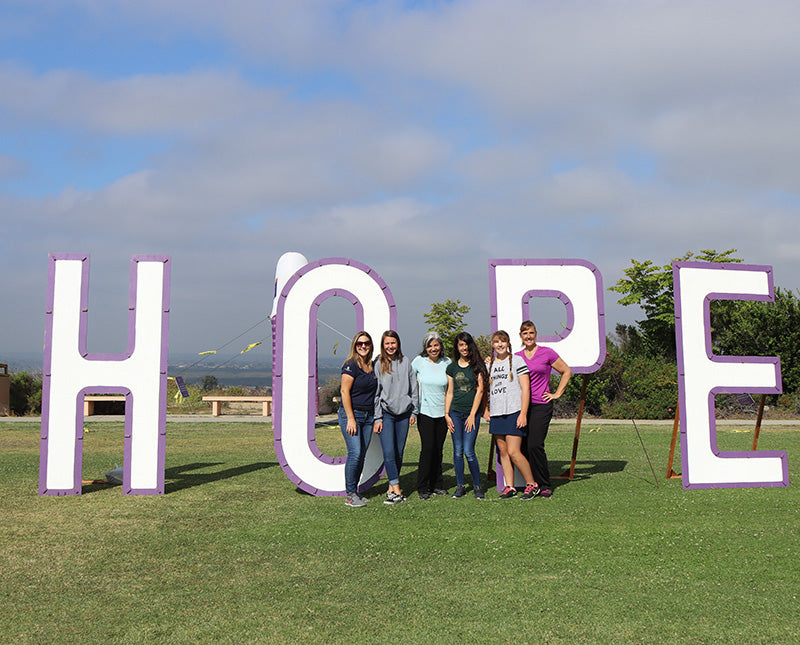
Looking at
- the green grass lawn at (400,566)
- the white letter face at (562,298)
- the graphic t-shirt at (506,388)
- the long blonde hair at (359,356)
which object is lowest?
the green grass lawn at (400,566)

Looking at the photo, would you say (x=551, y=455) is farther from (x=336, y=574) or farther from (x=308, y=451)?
(x=336, y=574)

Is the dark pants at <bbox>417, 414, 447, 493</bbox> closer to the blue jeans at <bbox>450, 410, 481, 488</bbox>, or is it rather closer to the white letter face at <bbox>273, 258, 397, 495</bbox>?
the blue jeans at <bbox>450, 410, 481, 488</bbox>

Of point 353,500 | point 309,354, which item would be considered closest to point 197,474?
point 309,354

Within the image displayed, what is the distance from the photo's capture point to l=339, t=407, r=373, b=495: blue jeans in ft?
25.4

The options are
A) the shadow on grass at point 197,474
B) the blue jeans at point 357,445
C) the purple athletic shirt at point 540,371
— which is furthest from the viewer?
the shadow on grass at point 197,474

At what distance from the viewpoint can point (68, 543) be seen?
19.7 feet

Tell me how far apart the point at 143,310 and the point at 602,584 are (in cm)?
600

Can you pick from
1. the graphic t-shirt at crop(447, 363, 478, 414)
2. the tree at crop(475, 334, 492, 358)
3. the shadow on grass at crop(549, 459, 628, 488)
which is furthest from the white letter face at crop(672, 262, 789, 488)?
the tree at crop(475, 334, 492, 358)

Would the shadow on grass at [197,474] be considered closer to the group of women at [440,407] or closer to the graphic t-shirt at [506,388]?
the group of women at [440,407]

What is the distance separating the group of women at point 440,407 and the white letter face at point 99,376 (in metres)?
2.32

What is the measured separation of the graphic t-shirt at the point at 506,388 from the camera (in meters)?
7.95

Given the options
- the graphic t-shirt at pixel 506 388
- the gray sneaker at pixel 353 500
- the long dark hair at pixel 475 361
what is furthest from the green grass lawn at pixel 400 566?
→ the long dark hair at pixel 475 361

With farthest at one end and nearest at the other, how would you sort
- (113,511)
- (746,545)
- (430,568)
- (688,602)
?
(113,511)
(746,545)
(430,568)
(688,602)

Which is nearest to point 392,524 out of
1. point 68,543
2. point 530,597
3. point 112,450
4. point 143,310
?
point 530,597
